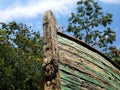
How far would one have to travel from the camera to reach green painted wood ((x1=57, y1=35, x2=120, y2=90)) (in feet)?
17.1

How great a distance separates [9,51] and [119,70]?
1931 cm

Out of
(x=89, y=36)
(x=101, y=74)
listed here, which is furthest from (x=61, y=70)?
(x=89, y=36)

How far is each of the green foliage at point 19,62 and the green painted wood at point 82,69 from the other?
1814 cm

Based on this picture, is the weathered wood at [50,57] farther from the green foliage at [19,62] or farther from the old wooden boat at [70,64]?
the green foliage at [19,62]

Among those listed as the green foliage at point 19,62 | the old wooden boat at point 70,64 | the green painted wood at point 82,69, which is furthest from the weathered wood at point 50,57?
the green foliage at point 19,62

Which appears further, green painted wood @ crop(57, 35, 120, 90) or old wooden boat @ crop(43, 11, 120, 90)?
green painted wood @ crop(57, 35, 120, 90)

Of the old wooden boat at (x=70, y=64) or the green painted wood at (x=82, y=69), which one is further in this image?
the green painted wood at (x=82, y=69)

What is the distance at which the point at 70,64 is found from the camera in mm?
5316

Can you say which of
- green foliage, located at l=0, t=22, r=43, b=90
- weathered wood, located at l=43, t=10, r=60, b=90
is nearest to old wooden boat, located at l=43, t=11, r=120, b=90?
weathered wood, located at l=43, t=10, r=60, b=90

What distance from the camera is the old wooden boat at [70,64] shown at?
5.02m

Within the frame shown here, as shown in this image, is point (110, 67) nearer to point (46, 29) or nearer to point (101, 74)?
point (101, 74)

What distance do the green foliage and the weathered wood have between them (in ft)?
61.6

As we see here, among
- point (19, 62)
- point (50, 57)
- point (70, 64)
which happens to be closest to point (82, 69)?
point (70, 64)

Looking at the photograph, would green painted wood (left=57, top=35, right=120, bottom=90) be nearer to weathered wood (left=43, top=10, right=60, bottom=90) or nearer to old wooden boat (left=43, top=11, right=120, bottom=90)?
old wooden boat (left=43, top=11, right=120, bottom=90)
